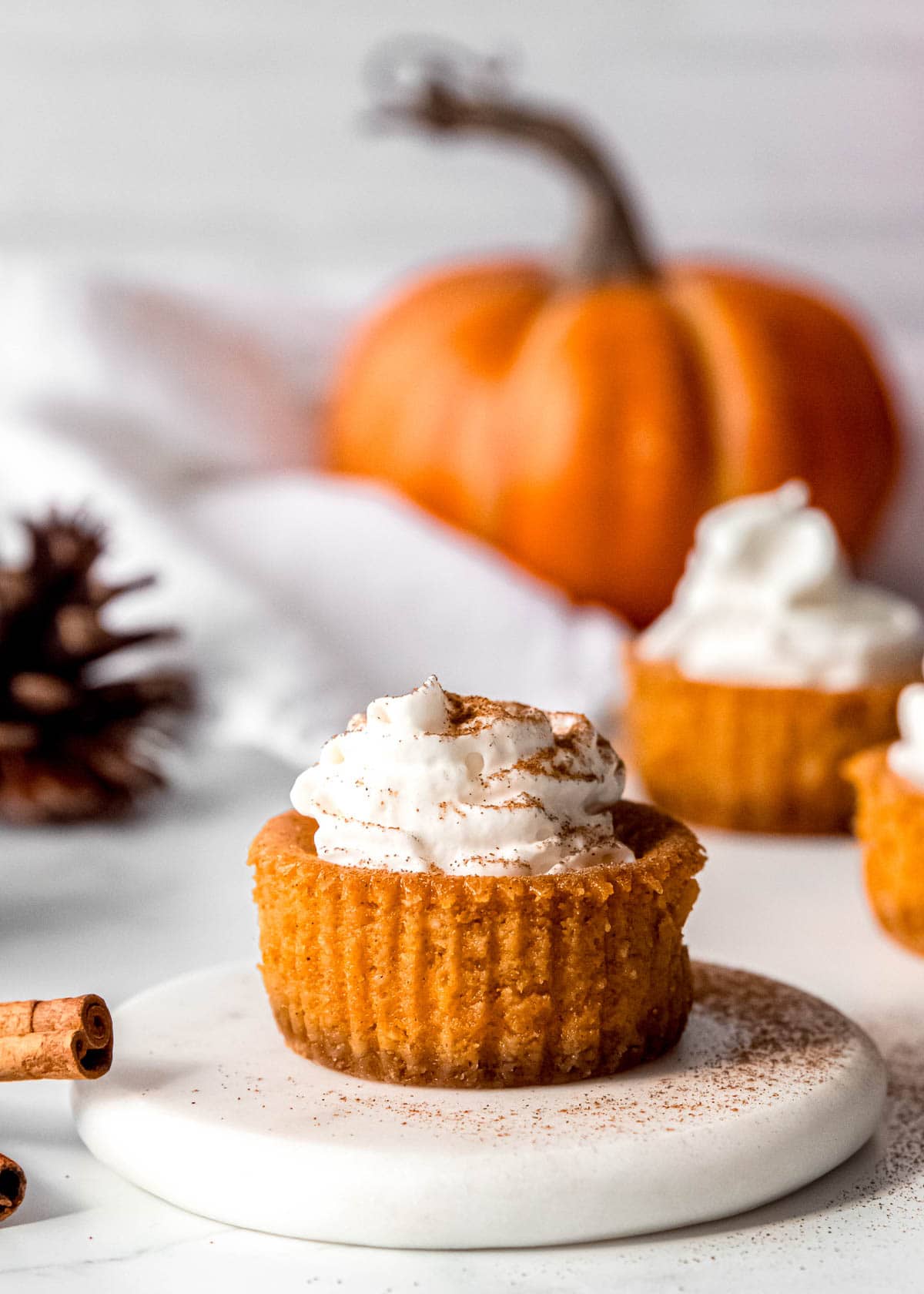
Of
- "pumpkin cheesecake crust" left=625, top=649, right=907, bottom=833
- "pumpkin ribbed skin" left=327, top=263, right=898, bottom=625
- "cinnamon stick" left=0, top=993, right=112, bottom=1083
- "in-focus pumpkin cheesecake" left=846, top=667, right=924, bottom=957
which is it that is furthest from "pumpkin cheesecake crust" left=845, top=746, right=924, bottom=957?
"pumpkin ribbed skin" left=327, top=263, right=898, bottom=625

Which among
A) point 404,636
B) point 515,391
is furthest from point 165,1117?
point 515,391

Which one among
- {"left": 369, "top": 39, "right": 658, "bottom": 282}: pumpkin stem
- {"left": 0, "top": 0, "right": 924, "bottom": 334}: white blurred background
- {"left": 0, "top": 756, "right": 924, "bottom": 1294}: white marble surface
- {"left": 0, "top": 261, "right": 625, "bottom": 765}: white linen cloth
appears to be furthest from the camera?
{"left": 0, "top": 0, "right": 924, "bottom": 334}: white blurred background

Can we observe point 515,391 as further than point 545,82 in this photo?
No

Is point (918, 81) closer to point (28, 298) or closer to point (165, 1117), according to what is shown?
point (28, 298)

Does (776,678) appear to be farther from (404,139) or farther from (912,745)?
(404,139)

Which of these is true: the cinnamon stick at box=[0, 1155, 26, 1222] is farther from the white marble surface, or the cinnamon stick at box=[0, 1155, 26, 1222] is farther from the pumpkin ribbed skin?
the pumpkin ribbed skin

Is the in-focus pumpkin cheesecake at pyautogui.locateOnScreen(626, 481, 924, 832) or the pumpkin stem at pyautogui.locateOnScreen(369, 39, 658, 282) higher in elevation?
the pumpkin stem at pyautogui.locateOnScreen(369, 39, 658, 282)
